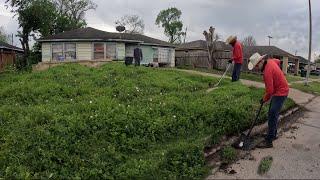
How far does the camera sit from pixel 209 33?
32781mm

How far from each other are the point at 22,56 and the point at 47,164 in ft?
107

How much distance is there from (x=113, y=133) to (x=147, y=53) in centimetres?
2708

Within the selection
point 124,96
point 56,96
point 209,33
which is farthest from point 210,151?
point 209,33

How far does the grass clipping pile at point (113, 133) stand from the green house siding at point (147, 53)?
73.5 feet

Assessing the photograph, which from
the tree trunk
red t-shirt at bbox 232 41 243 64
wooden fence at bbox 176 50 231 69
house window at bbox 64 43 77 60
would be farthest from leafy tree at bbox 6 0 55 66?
red t-shirt at bbox 232 41 243 64

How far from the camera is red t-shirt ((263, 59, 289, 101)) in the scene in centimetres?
755

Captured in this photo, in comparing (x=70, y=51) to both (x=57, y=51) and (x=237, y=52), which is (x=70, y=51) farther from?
(x=237, y=52)

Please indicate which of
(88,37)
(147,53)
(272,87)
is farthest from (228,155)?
(147,53)

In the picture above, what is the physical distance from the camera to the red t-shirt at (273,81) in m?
7.55

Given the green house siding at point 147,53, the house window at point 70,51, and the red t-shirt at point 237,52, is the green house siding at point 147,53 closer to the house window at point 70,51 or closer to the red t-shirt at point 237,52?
the house window at point 70,51

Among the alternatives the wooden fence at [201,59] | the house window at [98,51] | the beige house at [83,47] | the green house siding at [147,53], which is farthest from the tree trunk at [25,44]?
the wooden fence at [201,59]

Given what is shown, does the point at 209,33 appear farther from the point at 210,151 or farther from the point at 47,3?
the point at 210,151

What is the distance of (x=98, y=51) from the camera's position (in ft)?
100

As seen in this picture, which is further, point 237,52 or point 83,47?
point 83,47
